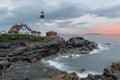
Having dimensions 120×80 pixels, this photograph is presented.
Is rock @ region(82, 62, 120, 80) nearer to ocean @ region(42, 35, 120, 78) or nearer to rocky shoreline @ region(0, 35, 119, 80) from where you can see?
rocky shoreline @ region(0, 35, 119, 80)

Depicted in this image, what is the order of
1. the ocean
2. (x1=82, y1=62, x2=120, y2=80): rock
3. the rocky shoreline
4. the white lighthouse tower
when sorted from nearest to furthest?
(x1=82, y1=62, x2=120, y2=80): rock < the rocky shoreline < the ocean < the white lighthouse tower

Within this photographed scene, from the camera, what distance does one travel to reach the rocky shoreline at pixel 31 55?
111ft

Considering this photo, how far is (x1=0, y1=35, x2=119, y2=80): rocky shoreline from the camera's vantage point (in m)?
33.7

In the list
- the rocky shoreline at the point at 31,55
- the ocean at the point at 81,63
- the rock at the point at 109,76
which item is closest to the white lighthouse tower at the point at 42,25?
the rocky shoreline at the point at 31,55

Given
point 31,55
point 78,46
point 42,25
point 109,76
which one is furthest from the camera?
point 42,25

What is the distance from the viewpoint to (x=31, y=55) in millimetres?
55781

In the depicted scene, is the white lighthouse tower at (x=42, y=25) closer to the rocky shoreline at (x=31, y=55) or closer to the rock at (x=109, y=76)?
the rocky shoreline at (x=31, y=55)

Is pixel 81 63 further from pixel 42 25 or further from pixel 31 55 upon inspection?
pixel 42 25

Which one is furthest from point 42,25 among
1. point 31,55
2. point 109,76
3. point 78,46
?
point 109,76

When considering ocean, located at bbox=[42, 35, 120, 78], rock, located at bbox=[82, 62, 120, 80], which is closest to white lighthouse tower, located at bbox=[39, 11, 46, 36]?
ocean, located at bbox=[42, 35, 120, 78]

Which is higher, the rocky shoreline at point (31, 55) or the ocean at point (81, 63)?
the rocky shoreline at point (31, 55)

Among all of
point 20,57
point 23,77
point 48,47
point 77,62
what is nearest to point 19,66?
point 23,77

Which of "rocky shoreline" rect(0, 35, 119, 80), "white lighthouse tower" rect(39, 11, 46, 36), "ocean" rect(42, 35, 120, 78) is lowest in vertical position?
"ocean" rect(42, 35, 120, 78)

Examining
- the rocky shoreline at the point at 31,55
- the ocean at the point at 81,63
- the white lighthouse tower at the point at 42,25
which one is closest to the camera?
the rocky shoreline at the point at 31,55
